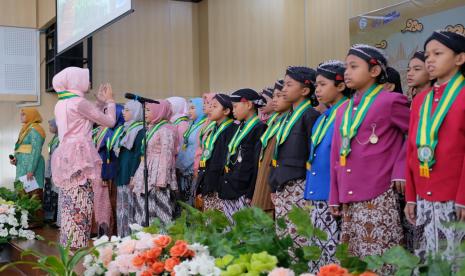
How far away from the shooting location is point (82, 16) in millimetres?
5410

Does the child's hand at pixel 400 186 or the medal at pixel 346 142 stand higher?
the medal at pixel 346 142

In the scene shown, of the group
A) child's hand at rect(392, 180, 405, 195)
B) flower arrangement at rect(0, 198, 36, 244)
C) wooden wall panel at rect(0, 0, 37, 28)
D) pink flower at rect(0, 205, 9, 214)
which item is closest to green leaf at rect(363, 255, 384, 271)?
child's hand at rect(392, 180, 405, 195)

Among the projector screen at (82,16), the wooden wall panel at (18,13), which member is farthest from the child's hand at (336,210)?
the wooden wall panel at (18,13)

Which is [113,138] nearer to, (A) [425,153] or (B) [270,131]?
(B) [270,131]

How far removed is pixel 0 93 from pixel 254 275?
7238 mm

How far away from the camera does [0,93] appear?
25.0 ft

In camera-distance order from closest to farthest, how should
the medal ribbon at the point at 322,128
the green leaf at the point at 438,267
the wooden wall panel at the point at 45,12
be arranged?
the green leaf at the point at 438,267 < the medal ribbon at the point at 322,128 < the wooden wall panel at the point at 45,12

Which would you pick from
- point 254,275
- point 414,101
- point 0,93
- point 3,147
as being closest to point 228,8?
point 0,93

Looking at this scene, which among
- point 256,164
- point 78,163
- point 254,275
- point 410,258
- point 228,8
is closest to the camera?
point 410,258

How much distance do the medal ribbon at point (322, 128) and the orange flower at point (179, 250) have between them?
1.22 m

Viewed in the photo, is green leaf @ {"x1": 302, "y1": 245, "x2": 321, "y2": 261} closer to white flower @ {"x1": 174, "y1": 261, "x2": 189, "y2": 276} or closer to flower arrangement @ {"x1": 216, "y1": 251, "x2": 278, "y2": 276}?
flower arrangement @ {"x1": 216, "y1": 251, "x2": 278, "y2": 276}

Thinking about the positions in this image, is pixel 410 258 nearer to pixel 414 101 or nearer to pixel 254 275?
pixel 254 275

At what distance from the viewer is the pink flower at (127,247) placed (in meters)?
1.61

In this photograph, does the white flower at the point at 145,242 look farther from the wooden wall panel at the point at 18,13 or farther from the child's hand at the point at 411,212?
the wooden wall panel at the point at 18,13
